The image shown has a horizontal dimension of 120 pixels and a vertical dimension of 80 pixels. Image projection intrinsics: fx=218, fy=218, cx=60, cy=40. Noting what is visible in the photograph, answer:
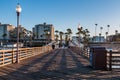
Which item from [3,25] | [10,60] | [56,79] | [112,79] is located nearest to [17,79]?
[56,79]

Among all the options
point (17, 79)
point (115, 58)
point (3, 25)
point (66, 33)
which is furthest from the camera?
point (3, 25)

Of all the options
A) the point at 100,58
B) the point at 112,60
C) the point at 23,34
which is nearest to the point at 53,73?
the point at 100,58

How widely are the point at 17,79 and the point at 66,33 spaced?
478 feet

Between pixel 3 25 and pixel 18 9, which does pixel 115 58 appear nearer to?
pixel 18 9

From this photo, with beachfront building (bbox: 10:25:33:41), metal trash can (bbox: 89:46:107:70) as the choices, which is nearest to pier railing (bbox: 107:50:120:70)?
metal trash can (bbox: 89:46:107:70)

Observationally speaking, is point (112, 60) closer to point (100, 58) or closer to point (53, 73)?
point (100, 58)

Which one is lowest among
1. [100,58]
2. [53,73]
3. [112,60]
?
[53,73]

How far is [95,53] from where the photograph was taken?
39.3 ft

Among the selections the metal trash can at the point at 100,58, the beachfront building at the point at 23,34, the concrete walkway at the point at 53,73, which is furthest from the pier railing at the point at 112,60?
the beachfront building at the point at 23,34

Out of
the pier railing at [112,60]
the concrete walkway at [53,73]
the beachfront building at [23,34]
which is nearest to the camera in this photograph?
the concrete walkway at [53,73]

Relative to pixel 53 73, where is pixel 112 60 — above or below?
above

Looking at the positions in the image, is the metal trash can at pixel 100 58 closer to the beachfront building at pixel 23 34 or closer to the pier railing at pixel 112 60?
the pier railing at pixel 112 60

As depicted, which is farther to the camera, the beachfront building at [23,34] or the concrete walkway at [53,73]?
the beachfront building at [23,34]

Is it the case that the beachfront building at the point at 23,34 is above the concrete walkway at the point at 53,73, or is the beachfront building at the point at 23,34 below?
above
